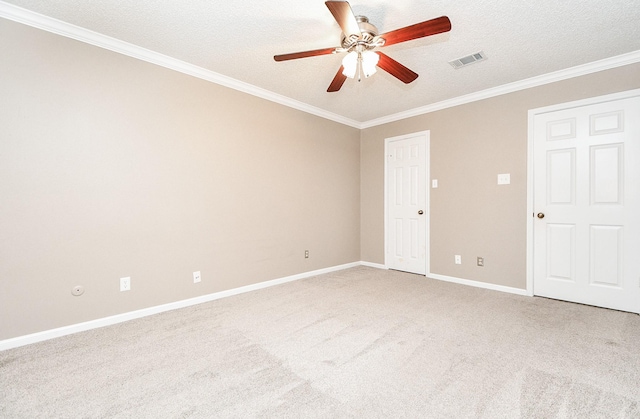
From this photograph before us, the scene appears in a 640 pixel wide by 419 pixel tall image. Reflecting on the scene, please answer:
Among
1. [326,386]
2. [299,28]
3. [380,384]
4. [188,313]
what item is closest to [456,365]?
[380,384]

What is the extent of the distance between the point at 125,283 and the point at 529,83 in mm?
4722

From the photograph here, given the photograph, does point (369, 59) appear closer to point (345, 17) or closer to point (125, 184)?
point (345, 17)

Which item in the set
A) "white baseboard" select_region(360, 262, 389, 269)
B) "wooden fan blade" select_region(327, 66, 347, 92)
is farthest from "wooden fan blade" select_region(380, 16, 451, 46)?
"white baseboard" select_region(360, 262, 389, 269)

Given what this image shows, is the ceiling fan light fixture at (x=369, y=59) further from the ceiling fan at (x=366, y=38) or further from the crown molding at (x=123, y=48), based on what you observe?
the crown molding at (x=123, y=48)

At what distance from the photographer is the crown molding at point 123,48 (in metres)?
2.18

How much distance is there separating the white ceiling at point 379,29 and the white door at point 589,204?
62cm

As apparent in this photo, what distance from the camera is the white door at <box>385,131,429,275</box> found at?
432 centimetres

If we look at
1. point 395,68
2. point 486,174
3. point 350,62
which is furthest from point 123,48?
point 486,174

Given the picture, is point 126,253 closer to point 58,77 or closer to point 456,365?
point 58,77

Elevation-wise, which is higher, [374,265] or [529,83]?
[529,83]

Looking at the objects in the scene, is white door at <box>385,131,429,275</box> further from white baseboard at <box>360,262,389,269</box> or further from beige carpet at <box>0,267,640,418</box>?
beige carpet at <box>0,267,640,418</box>

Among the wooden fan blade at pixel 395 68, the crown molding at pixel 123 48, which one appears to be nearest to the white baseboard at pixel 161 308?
the crown molding at pixel 123 48

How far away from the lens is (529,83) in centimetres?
333

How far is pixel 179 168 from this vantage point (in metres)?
2.99
